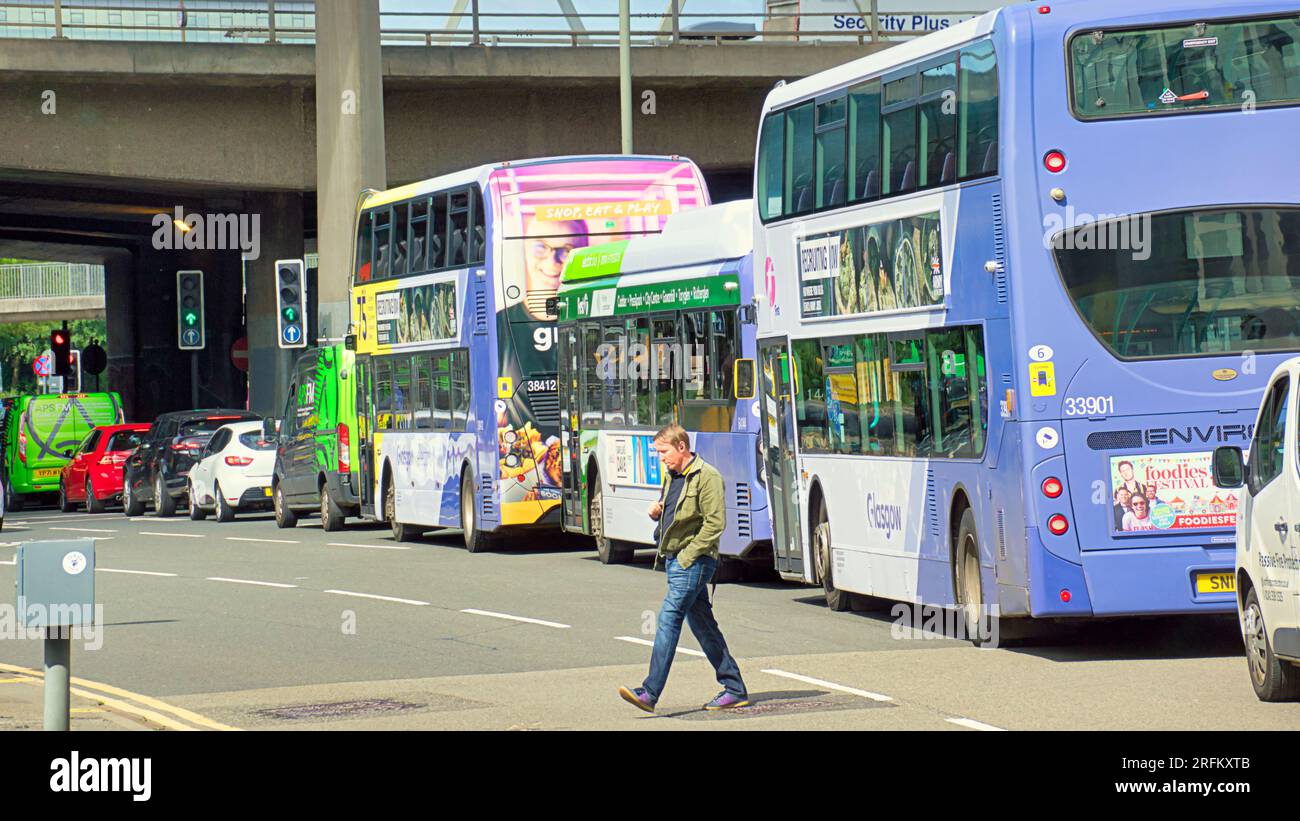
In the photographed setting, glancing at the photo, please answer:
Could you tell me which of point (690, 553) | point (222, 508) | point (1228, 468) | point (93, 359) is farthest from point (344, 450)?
point (93, 359)

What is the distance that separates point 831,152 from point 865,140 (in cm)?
71

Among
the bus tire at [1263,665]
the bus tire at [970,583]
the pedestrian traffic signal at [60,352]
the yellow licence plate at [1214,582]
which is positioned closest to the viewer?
the bus tire at [1263,665]

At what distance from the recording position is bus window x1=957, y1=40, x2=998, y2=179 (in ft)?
47.0

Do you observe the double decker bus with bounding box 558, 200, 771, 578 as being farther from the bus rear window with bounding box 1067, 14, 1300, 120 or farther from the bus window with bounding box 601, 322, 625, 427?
the bus rear window with bounding box 1067, 14, 1300, 120

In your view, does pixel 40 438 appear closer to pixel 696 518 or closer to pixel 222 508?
pixel 222 508

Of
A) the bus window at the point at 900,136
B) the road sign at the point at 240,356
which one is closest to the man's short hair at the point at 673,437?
the bus window at the point at 900,136

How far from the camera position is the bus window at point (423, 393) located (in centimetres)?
2825

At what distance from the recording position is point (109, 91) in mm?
38875

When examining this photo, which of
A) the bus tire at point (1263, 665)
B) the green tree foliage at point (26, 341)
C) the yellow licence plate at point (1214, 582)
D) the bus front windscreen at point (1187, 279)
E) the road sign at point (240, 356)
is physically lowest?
the bus tire at point (1263, 665)

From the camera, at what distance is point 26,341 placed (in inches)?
4781

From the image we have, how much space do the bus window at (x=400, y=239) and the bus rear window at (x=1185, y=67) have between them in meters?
16.0

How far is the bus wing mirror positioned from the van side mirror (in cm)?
832

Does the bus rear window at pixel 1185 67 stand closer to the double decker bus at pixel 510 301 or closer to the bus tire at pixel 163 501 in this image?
the double decker bus at pixel 510 301
